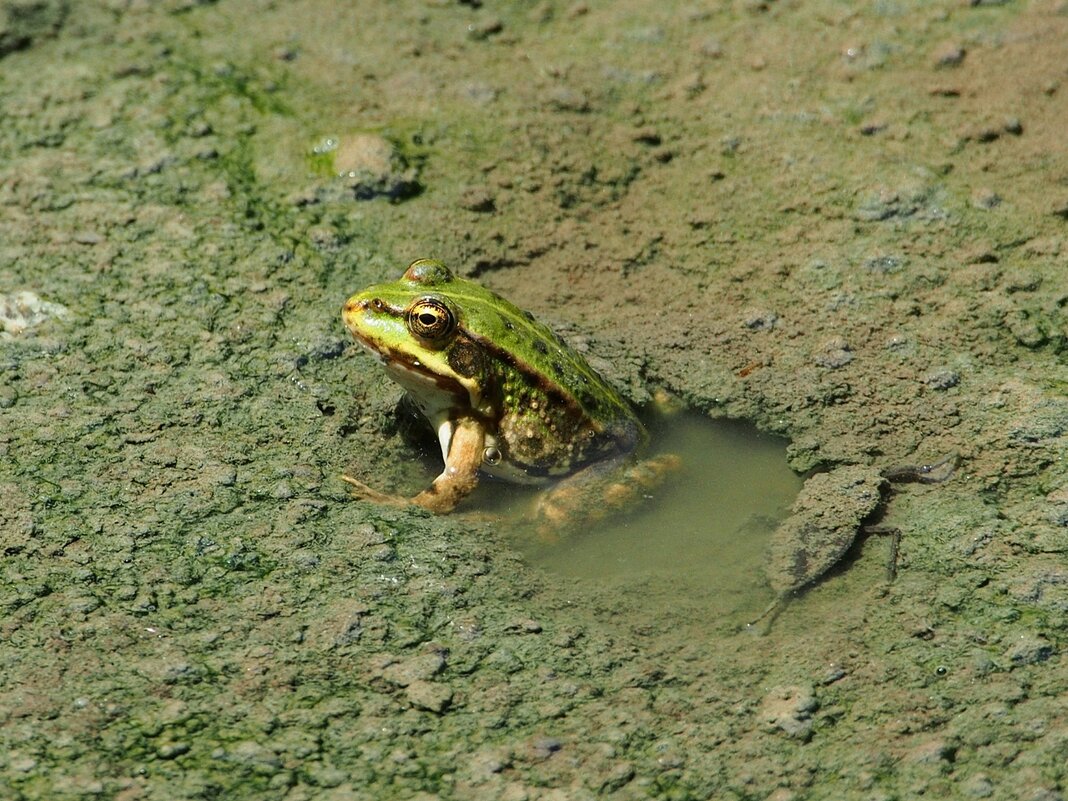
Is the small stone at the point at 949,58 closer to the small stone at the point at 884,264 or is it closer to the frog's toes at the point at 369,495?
the small stone at the point at 884,264

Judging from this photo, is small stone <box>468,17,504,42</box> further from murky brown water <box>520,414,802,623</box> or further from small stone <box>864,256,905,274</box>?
murky brown water <box>520,414,802,623</box>

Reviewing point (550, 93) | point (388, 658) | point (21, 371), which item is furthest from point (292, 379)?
point (550, 93)

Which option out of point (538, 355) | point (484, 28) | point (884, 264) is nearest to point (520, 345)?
point (538, 355)

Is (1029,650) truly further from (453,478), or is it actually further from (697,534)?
(453,478)

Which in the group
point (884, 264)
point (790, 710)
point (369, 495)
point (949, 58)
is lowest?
point (369, 495)

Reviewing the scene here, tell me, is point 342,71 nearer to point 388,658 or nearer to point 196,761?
point 388,658

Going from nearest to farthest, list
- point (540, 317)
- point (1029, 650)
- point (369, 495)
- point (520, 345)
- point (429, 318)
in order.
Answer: point (1029, 650), point (369, 495), point (429, 318), point (520, 345), point (540, 317)

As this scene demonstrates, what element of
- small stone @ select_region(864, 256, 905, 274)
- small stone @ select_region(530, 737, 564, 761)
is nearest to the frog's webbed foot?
small stone @ select_region(530, 737, 564, 761)
